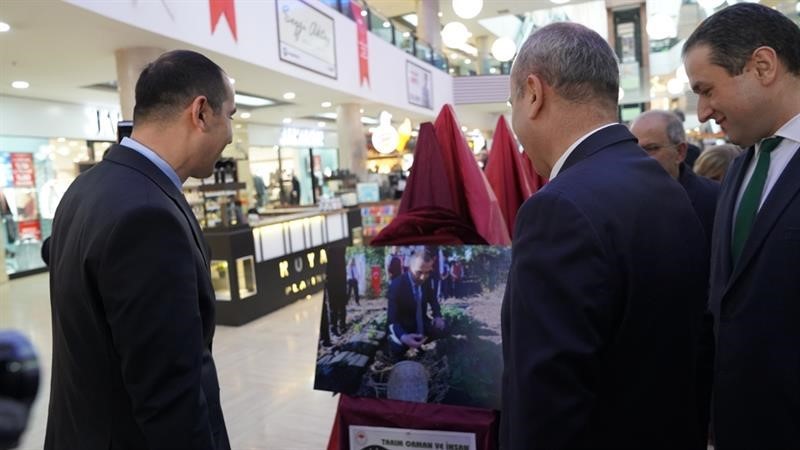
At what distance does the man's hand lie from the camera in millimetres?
1904

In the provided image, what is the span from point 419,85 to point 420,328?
14681 mm

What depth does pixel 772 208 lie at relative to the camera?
54.2 inches

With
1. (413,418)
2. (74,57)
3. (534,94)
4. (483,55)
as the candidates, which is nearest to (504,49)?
(74,57)

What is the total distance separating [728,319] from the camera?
4.67 ft

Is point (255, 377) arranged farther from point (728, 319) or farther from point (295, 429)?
point (728, 319)

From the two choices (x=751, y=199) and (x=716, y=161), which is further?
(x=716, y=161)

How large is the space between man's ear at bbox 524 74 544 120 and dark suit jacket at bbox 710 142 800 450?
685 mm

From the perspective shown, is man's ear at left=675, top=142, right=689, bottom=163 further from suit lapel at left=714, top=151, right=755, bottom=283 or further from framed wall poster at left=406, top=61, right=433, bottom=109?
framed wall poster at left=406, top=61, right=433, bottom=109

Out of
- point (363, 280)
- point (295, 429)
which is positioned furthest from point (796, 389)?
point (295, 429)

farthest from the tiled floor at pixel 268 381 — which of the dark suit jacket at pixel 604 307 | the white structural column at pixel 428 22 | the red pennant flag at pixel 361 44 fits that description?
the white structural column at pixel 428 22

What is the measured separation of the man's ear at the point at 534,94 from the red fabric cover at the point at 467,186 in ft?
3.05

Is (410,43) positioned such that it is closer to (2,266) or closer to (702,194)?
(2,266)

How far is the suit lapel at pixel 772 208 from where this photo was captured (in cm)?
136

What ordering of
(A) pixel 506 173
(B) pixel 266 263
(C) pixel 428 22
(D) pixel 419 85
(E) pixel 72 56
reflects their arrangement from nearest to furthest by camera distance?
(A) pixel 506 173, (B) pixel 266 263, (E) pixel 72 56, (D) pixel 419 85, (C) pixel 428 22
